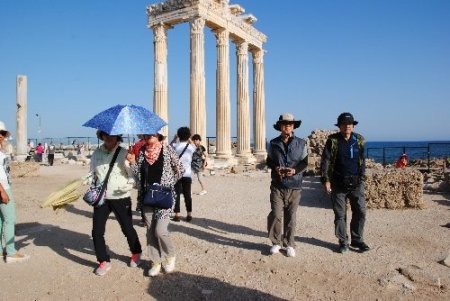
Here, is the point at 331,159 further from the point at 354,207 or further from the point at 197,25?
the point at 197,25

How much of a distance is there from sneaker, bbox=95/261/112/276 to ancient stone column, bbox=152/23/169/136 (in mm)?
15904

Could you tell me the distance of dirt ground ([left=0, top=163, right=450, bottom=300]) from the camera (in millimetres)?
3918

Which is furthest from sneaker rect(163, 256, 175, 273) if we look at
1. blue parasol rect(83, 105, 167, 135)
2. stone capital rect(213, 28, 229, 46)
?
stone capital rect(213, 28, 229, 46)

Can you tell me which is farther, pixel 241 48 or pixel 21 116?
pixel 21 116

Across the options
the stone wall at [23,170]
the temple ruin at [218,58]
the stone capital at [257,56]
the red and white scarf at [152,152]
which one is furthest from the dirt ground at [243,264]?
the stone capital at [257,56]

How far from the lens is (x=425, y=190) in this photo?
10633 mm

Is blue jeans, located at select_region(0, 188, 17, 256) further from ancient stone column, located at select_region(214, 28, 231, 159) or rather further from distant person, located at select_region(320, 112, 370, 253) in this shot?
ancient stone column, located at select_region(214, 28, 231, 159)

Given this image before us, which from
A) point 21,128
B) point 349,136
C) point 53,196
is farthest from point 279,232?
point 21,128

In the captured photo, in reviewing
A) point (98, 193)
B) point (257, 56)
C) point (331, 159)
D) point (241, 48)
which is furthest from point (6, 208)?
point (257, 56)

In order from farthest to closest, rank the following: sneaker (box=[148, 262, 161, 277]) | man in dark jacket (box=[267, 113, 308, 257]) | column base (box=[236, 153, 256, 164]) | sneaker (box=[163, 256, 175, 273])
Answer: column base (box=[236, 153, 256, 164]) < man in dark jacket (box=[267, 113, 308, 257]) < sneaker (box=[163, 256, 175, 273]) < sneaker (box=[148, 262, 161, 277])

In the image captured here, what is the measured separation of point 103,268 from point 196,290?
4.22ft

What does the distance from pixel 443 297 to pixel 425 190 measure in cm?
781

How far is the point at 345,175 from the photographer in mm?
5184

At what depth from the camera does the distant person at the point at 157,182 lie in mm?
4406
